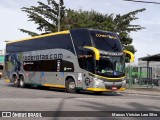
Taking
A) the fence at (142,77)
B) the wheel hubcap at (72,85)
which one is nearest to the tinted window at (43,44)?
the wheel hubcap at (72,85)

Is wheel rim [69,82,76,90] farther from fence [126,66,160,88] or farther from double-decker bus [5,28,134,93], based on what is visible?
fence [126,66,160,88]

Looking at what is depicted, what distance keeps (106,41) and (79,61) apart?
2113 mm

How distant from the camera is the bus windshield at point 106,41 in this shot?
23.5 m

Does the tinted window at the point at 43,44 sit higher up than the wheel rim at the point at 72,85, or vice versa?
the tinted window at the point at 43,44

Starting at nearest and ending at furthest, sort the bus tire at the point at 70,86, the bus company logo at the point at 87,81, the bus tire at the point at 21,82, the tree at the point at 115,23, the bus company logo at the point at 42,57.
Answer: the bus company logo at the point at 87,81, the bus tire at the point at 70,86, the bus company logo at the point at 42,57, the bus tire at the point at 21,82, the tree at the point at 115,23

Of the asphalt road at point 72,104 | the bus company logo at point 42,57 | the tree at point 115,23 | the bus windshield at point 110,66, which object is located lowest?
the asphalt road at point 72,104

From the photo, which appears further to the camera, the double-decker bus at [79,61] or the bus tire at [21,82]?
the bus tire at [21,82]

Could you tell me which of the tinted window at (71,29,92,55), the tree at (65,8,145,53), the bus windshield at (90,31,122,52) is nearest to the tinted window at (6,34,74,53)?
the tinted window at (71,29,92,55)

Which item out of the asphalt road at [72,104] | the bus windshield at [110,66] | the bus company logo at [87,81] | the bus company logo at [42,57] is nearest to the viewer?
the asphalt road at [72,104]

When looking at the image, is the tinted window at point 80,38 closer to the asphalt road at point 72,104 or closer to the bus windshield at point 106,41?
the bus windshield at point 106,41

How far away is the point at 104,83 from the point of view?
23.3 m

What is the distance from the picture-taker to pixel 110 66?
23.6 metres

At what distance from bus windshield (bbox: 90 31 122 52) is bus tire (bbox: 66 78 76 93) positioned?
322 centimetres

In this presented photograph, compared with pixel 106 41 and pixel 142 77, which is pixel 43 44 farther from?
pixel 142 77
